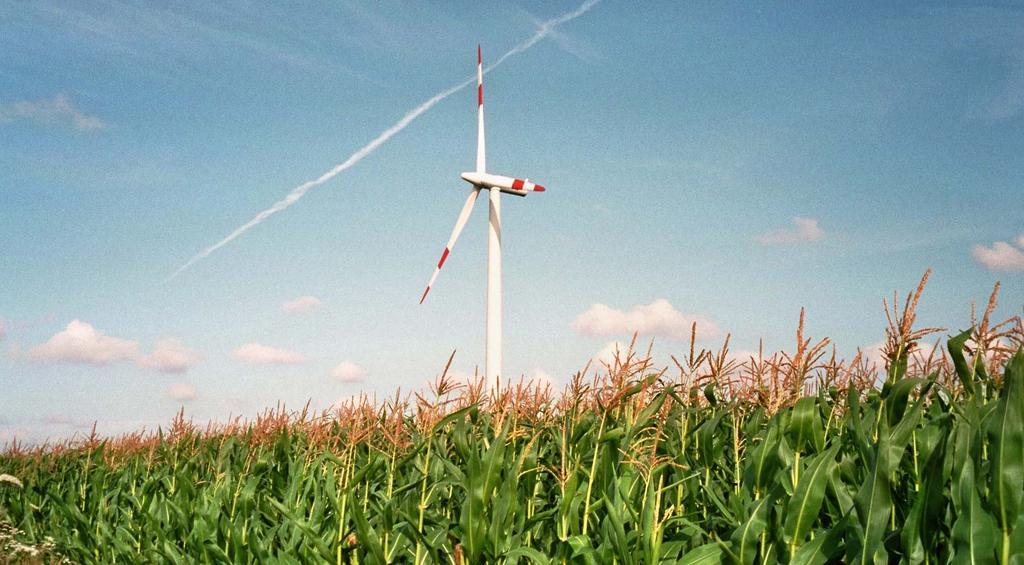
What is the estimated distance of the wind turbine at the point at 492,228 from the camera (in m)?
30.4

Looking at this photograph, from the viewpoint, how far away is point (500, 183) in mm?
35156

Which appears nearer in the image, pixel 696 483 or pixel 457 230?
pixel 696 483

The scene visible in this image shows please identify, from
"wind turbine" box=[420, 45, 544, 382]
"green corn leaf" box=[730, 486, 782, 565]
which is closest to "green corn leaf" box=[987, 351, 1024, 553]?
"green corn leaf" box=[730, 486, 782, 565]

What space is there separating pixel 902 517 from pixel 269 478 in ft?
30.2

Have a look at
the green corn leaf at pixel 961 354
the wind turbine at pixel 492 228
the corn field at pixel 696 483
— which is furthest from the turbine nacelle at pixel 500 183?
the green corn leaf at pixel 961 354

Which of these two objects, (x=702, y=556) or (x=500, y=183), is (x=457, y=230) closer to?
(x=500, y=183)

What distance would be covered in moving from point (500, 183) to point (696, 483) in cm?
2787

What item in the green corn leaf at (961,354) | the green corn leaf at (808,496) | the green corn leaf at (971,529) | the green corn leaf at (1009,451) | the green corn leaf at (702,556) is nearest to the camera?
the green corn leaf at (1009,451)

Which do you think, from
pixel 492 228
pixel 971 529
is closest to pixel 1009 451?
pixel 971 529

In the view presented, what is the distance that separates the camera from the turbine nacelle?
115 feet

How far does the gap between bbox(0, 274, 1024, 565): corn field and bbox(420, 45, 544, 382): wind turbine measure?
58.7ft

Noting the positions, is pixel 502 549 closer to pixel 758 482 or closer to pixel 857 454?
pixel 758 482

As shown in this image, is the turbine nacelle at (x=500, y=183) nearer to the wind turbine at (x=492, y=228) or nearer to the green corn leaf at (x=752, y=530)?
the wind turbine at (x=492, y=228)

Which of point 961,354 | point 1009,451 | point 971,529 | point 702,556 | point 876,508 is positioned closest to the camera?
point 1009,451
